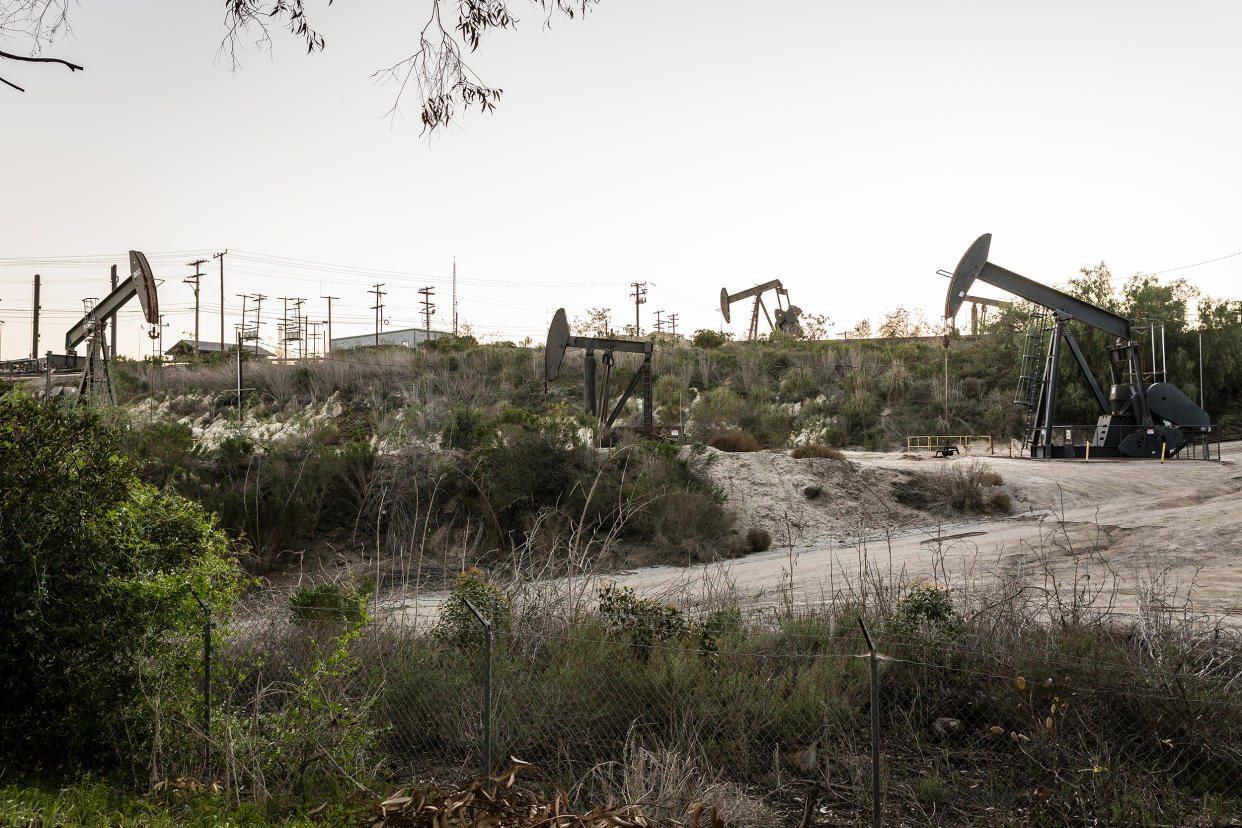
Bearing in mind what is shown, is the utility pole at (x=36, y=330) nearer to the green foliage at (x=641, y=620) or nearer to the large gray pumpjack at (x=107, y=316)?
the large gray pumpjack at (x=107, y=316)

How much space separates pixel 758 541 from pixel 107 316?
2170 cm

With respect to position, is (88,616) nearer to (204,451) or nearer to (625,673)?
(625,673)

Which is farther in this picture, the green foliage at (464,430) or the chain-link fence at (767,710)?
the green foliage at (464,430)

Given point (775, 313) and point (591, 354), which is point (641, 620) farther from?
Result: point (775, 313)

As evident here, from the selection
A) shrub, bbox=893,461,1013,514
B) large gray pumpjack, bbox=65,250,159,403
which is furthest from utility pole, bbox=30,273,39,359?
shrub, bbox=893,461,1013,514

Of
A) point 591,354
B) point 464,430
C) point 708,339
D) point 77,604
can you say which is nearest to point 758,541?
point 464,430

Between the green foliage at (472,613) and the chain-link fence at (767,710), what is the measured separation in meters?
0.03

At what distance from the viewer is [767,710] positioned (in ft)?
24.6

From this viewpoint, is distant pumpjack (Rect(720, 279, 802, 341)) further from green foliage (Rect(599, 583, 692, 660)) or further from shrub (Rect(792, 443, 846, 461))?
green foliage (Rect(599, 583, 692, 660))

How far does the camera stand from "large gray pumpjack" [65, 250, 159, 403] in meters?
28.2

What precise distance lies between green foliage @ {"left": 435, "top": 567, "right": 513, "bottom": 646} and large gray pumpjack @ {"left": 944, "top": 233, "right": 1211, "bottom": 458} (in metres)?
25.6

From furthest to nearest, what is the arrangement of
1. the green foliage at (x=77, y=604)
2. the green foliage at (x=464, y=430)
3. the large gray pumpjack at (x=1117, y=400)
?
the large gray pumpjack at (x=1117, y=400)
the green foliage at (x=464, y=430)
the green foliage at (x=77, y=604)

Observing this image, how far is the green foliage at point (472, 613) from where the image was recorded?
8.80 m

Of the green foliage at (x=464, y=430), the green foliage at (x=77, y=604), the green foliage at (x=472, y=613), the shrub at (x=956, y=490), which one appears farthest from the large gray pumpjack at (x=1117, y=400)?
the green foliage at (x=77, y=604)
